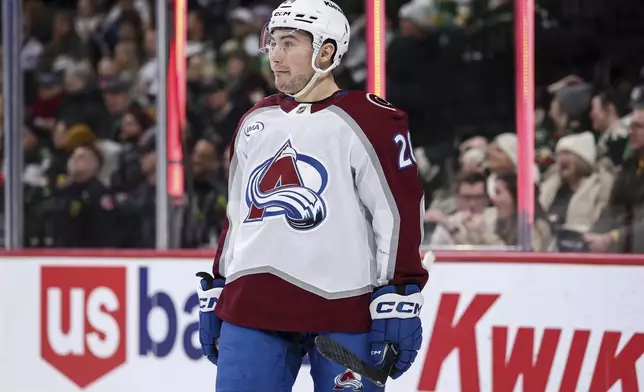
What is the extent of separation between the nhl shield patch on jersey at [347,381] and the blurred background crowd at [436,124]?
1.33 metres

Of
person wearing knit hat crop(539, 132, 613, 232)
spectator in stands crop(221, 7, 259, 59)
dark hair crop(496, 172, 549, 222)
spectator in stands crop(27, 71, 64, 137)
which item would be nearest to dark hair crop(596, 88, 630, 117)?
person wearing knit hat crop(539, 132, 613, 232)

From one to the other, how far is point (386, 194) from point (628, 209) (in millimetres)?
1541

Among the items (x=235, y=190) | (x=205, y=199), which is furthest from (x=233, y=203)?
(x=205, y=199)

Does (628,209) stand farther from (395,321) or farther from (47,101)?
(47,101)

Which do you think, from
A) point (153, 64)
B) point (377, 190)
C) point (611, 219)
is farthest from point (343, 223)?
point (153, 64)

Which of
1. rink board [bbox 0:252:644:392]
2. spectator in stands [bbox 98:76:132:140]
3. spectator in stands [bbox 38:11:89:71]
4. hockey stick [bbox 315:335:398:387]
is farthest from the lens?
Answer: spectator in stands [bbox 38:11:89:71]

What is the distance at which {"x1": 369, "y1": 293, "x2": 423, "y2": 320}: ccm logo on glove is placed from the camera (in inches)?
80.4

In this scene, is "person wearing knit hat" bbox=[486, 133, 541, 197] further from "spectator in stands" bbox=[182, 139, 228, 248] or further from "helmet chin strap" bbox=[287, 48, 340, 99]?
"helmet chin strap" bbox=[287, 48, 340, 99]

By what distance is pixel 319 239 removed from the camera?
82.1 inches

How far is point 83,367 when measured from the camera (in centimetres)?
371

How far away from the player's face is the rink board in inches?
47.1

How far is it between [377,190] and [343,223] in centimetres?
9

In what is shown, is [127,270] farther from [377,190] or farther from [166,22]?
[377,190]

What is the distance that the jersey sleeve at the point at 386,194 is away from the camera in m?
2.09
